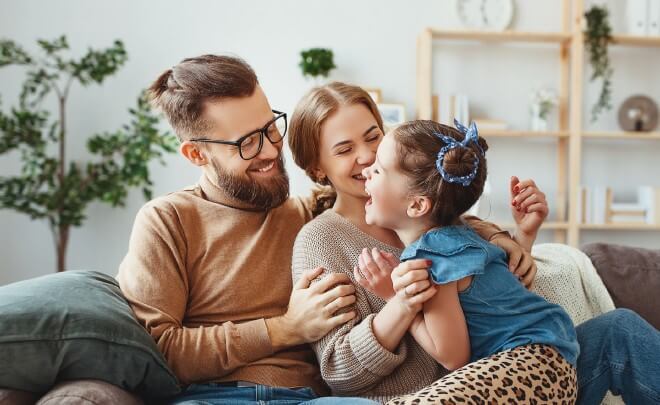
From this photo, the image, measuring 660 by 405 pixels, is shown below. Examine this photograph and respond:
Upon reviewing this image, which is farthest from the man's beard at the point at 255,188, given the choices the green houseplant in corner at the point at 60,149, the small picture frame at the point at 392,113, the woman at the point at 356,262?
the small picture frame at the point at 392,113

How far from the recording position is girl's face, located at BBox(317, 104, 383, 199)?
1701mm

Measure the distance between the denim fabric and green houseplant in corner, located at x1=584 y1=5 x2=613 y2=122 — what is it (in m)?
3.45

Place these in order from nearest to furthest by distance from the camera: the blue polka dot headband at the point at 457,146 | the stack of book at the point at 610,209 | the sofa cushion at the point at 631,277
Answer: the blue polka dot headband at the point at 457,146, the sofa cushion at the point at 631,277, the stack of book at the point at 610,209

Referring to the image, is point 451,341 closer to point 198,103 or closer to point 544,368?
point 544,368

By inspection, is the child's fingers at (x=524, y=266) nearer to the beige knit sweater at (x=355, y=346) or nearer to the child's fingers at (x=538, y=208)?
the child's fingers at (x=538, y=208)

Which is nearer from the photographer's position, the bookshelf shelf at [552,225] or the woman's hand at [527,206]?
the woman's hand at [527,206]

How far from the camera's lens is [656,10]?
4.62m

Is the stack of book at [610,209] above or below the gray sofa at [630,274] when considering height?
below

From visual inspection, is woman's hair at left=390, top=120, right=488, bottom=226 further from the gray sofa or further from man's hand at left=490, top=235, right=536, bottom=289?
the gray sofa

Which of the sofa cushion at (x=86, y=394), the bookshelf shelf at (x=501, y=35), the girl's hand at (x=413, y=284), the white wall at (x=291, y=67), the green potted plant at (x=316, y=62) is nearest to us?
the sofa cushion at (x=86, y=394)

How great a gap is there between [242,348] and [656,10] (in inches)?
164

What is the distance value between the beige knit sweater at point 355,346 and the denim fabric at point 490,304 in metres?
0.15

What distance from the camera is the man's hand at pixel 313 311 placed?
1492 mm

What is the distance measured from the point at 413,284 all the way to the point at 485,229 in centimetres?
50
